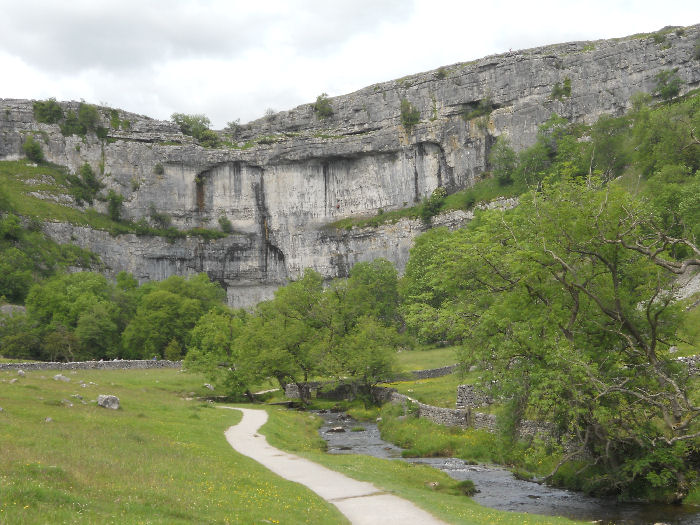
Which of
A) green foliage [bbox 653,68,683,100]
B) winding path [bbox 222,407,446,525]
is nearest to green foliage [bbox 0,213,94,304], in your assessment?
winding path [bbox 222,407,446,525]

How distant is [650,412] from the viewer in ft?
62.7

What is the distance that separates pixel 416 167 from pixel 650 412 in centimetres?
8891

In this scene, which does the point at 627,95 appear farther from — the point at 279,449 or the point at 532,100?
the point at 279,449

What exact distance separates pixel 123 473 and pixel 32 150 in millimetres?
108230

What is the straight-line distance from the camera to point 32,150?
10500 cm

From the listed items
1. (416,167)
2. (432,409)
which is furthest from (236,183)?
(432,409)

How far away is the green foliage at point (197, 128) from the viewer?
11528 cm

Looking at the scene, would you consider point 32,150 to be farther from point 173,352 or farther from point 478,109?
point 478,109

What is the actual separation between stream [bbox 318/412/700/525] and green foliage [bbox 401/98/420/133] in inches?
3235

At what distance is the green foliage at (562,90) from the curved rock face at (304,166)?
1.28 m

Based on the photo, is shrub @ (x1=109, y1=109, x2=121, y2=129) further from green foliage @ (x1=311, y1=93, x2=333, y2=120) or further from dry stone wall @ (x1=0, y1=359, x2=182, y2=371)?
dry stone wall @ (x1=0, y1=359, x2=182, y2=371)

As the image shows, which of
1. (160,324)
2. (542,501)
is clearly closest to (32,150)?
(160,324)

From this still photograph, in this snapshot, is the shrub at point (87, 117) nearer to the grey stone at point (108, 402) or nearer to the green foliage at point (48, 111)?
the green foliage at point (48, 111)

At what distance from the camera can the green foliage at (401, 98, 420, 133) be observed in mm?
102875
